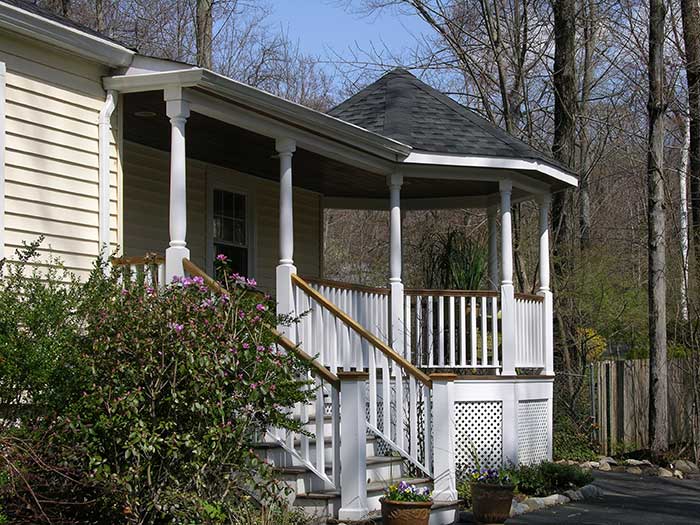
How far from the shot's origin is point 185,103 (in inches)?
367

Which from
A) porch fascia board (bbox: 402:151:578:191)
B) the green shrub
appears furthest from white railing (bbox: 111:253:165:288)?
the green shrub

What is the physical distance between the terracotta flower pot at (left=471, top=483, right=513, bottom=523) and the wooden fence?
6804mm

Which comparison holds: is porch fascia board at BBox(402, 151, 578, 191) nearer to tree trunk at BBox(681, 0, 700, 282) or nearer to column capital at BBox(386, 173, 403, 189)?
column capital at BBox(386, 173, 403, 189)

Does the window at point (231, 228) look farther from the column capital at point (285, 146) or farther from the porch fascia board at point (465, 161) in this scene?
the column capital at point (285, 146)

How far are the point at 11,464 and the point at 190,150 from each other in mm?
6067

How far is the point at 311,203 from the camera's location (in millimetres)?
15562

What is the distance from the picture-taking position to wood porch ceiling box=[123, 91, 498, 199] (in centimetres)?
1055

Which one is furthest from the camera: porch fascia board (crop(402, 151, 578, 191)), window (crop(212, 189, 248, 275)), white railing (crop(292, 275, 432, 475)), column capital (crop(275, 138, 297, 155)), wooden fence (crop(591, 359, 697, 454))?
wooden fence (crop(591, 359, 697, 454))

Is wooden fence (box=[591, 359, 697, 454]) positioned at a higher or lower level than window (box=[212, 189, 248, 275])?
lower

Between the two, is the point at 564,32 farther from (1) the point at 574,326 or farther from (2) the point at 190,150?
(2) the point at 190,150

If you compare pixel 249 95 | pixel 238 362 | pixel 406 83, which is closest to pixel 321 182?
pixel 406 83

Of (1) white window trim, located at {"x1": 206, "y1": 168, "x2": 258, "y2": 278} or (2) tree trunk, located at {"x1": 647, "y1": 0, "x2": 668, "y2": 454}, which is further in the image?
(2) tree trunk, located at {"x1": 647, "y1": 0, "x2": 668, "y2": 454}

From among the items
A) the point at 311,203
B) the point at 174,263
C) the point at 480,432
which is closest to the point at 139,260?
the point at 174,263

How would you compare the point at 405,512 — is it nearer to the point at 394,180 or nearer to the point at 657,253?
the point at 394,180
